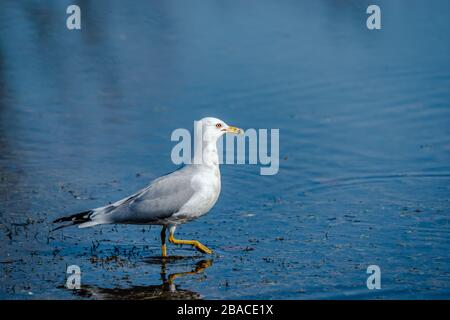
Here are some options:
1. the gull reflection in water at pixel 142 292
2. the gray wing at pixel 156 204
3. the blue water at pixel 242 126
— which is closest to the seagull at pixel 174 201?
the gray wing at pixel 156 204

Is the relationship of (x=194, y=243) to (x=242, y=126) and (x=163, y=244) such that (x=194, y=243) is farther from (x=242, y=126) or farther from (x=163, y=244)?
(x=242, y=126)

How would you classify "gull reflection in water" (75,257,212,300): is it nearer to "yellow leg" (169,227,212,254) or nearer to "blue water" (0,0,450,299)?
"blue water" (0,0,450,299)

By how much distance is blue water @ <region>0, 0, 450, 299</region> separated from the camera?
915cm

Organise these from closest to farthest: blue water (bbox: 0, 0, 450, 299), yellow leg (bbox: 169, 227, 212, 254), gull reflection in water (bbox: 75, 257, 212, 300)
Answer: gull reflection in water (bbox: 75, 257, 212, 300) < blue water (bbox: 0, 0, 450, 299) < yellow leg (bbox: 169, 227, 212, 254)

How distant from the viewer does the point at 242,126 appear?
14.1 metres

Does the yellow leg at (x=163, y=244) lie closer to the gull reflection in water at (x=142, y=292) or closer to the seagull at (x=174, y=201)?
the seagull at (x=174, y=201)

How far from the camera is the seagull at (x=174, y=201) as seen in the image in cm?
953

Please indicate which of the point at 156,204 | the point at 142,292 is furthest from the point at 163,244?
the point at 142,292

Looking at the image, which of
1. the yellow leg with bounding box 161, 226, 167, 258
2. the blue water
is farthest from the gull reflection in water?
the yellow leg with bounding box 161, 226, 167, 258

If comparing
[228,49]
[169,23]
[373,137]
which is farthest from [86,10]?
[373,137]

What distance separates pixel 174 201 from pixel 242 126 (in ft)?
15.6

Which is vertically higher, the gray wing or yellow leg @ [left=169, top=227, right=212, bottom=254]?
the gray wing

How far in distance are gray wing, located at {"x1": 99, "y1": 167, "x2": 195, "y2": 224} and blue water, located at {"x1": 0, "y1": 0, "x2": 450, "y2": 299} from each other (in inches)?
15.6

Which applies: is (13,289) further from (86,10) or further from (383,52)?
(86,10)
